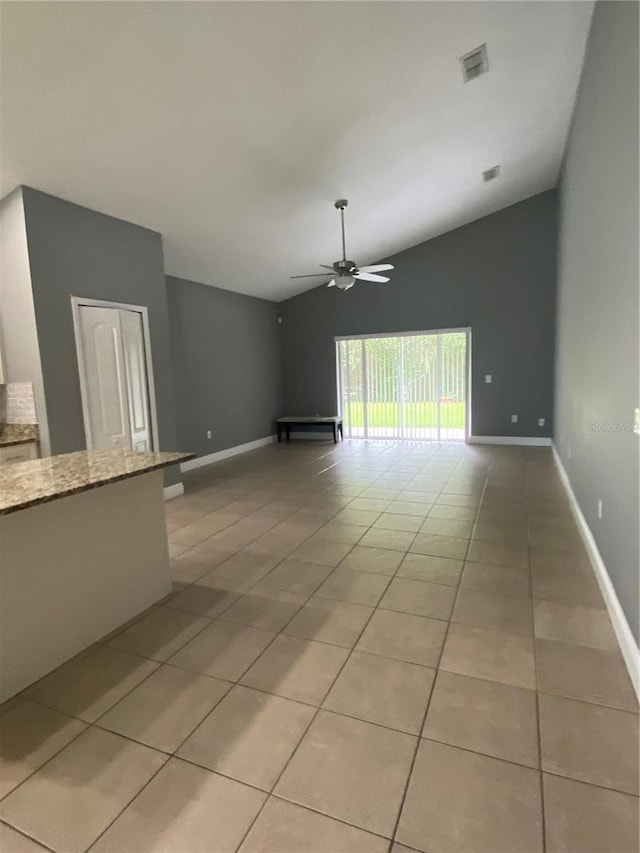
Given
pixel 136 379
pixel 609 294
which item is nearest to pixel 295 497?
pixel 136 379

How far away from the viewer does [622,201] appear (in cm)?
218

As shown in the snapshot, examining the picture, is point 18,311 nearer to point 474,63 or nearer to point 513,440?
point 474,63

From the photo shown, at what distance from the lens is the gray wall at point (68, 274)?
354 cm

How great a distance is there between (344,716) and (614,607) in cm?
150

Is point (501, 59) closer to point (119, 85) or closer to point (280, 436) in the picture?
point (119, 85)

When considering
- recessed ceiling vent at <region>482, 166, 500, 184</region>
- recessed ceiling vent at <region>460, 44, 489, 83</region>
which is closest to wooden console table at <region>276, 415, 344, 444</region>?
recessed ceiling vent at <region>482, 166, 500, 184</region>

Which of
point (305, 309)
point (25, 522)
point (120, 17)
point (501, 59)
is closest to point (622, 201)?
point (501, 59)

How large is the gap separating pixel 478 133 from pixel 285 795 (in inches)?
202

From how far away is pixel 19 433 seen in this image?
3.69 metres

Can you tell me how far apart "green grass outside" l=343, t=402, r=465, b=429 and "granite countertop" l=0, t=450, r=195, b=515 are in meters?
5.68

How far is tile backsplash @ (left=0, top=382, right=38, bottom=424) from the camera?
367 centimetres

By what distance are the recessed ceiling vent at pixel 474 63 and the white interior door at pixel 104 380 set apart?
348cm

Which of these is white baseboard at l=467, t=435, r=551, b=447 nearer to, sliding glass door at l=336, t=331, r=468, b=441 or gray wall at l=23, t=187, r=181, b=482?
sliding glass door at l=336, t=331, r=468, b=441

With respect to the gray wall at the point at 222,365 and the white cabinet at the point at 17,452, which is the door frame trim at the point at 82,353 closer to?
the white cabinet at the point at 17,452
